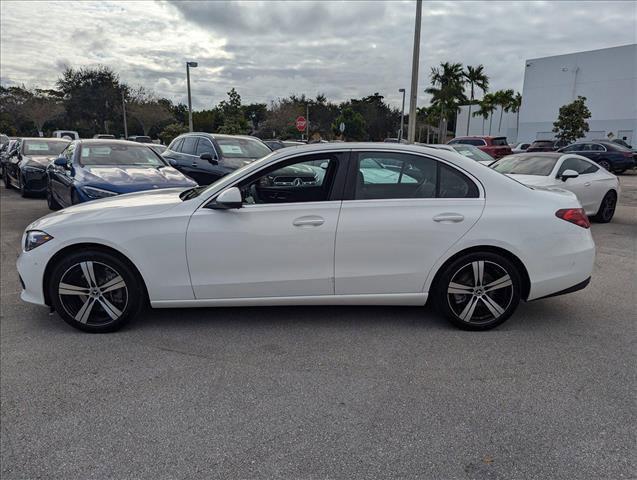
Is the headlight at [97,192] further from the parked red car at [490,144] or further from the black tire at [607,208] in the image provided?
the parked red car at [490,144]

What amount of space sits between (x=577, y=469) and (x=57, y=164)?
332 inches

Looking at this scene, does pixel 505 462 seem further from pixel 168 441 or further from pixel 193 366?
pixel 193 366

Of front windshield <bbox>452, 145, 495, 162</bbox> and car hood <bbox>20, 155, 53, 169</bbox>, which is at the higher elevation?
front windshield <bbox>452, 145, 495, 162</bbox>

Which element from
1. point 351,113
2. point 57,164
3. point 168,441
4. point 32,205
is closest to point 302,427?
point 168,441

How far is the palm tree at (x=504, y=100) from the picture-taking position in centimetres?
5478

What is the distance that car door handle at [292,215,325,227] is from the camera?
3768mm

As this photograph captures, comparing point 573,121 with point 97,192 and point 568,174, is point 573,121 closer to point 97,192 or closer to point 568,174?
point 568,174

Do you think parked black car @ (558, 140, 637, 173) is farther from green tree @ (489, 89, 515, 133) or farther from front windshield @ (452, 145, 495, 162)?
green tree @ (489, 89, 515, 133)

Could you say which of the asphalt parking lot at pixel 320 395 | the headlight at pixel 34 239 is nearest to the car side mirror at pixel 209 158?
the asphalt parking lot at pixel 320 395

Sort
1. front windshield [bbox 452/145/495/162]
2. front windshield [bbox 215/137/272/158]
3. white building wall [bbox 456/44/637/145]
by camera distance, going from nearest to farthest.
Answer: front windshield [bbox 215/137/272/158]
front windshield [bbox 452/145/495/162]
white building wall [bbox 456/44/637/145]

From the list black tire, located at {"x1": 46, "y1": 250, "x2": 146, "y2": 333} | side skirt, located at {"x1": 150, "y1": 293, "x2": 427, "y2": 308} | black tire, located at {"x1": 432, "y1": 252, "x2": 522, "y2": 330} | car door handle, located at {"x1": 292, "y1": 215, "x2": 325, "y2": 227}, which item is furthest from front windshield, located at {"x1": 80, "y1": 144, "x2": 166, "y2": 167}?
black tire, located at {"x1": 432, "y1": 252, "x2": 522, "y2": 330}

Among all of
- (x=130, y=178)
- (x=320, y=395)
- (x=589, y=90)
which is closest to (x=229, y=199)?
(x=320, y=395)

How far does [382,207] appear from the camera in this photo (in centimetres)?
384

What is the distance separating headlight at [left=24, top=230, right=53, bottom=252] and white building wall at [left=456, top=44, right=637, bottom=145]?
145 feet
